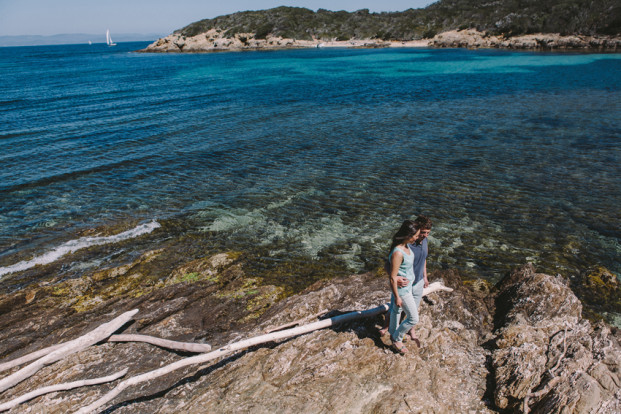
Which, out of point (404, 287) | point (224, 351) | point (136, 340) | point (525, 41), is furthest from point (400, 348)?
point (525, 41)

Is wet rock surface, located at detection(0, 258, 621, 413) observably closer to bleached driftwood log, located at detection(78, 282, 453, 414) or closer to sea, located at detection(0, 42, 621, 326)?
bleached driftwood log, located at detection(78, 282, 453, 414)

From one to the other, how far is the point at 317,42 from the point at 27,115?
5290 inches

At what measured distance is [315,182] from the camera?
20.3m

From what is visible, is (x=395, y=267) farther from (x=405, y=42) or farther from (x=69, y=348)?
(x=405, y=42)

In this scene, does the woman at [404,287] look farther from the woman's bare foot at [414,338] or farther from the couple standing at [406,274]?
the woman's bare foot at [414,338]

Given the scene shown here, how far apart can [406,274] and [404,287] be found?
25 cm

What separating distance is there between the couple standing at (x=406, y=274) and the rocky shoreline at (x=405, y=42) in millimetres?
100779

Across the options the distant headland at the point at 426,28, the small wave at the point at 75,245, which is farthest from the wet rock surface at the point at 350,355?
the distant headland at the point at 426,28

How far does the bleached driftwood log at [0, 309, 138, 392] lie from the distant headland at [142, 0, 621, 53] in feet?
348

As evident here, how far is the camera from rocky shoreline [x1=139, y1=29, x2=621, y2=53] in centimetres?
8650

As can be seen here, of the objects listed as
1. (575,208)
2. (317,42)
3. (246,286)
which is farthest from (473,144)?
(317,42)

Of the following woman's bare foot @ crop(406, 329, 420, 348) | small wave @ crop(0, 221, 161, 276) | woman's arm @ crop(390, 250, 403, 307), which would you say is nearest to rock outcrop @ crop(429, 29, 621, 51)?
woman's bare foot @ crop(406, 329, 420, 348)

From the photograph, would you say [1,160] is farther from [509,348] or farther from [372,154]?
[509,348]

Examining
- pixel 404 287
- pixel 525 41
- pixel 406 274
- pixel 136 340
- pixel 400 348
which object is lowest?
pixel 136 340
